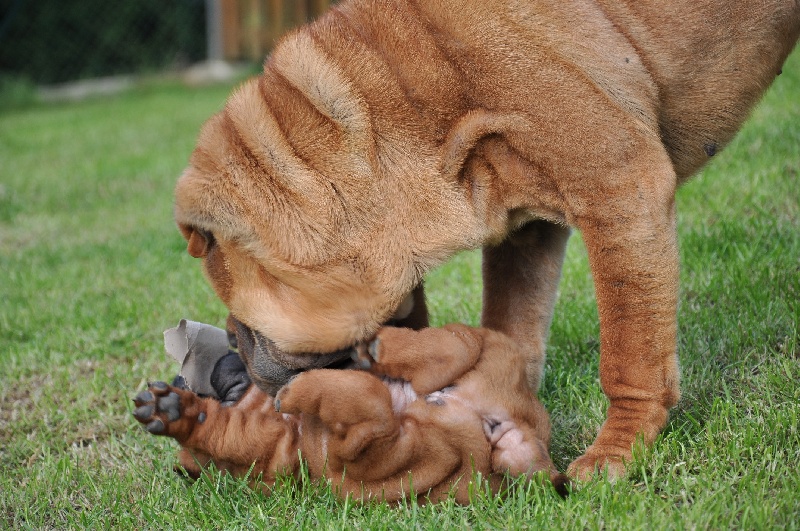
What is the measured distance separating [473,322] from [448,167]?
1322 mm

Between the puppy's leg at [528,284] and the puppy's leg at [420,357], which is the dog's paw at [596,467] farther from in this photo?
the puppy's leg at [528,284]

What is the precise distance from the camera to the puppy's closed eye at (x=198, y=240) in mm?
2775

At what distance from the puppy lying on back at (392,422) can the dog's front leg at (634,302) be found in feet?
0.71

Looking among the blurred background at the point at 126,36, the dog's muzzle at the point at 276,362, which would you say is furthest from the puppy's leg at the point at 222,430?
the blurred background at the point at 126,36

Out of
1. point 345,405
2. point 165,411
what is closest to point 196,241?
point 165,411

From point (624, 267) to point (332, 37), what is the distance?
44.4 inches

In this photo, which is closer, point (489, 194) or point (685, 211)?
point (489, 194)

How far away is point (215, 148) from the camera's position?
2756 mm

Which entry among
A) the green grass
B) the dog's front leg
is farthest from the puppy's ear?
the dog's front leg

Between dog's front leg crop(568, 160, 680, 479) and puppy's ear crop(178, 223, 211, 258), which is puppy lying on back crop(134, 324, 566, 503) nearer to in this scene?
dog's front leg crop(568, 160, 680, 479)

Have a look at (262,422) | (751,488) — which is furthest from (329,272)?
(751,488)

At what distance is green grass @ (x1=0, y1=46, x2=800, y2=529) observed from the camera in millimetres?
2357

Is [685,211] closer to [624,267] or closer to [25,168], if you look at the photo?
[624,267]

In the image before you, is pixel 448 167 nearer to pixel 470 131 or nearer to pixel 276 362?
pixel 470 131
